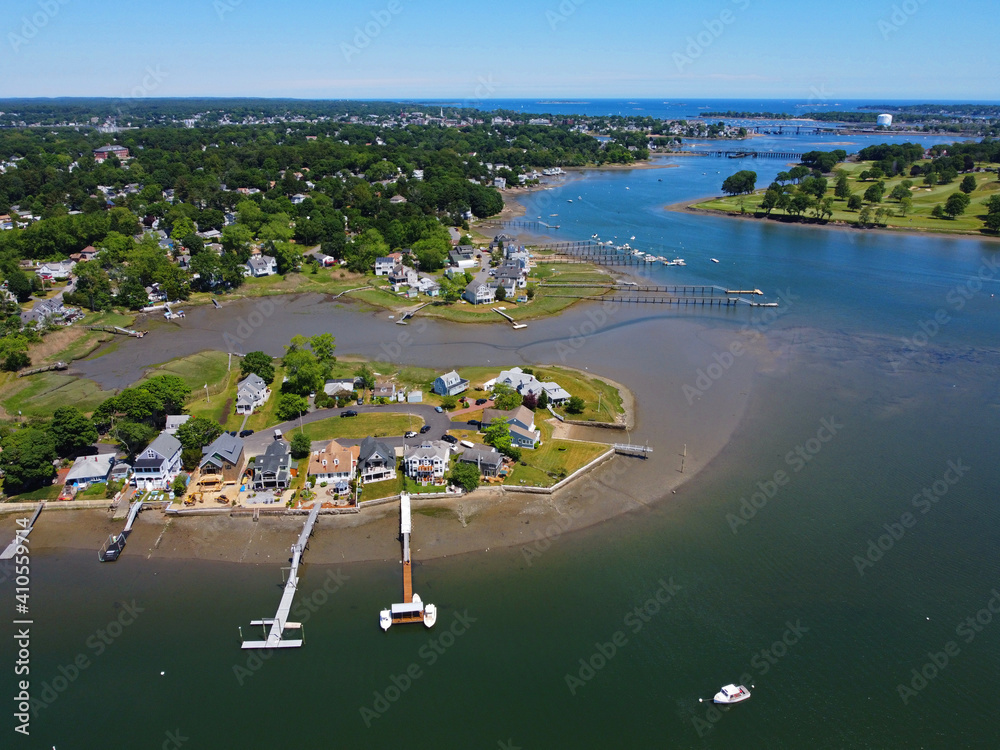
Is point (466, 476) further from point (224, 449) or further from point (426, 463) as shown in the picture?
point (224, 449)

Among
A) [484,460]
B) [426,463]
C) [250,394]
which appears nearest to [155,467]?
[250,394]


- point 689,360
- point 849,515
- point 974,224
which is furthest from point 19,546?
point 974,224

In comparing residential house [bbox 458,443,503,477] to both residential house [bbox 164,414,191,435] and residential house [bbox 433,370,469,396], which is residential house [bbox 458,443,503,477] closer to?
residential house [bbox 433,370,469,396]

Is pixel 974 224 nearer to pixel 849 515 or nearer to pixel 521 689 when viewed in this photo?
pixel 849 515

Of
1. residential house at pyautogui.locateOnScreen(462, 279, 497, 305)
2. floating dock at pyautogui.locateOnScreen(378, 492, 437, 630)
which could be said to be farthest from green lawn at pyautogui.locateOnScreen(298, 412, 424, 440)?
residential house at pyautogui.locateOnScreen(462, 279, 497, 305)

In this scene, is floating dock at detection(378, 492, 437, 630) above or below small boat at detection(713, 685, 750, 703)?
above
